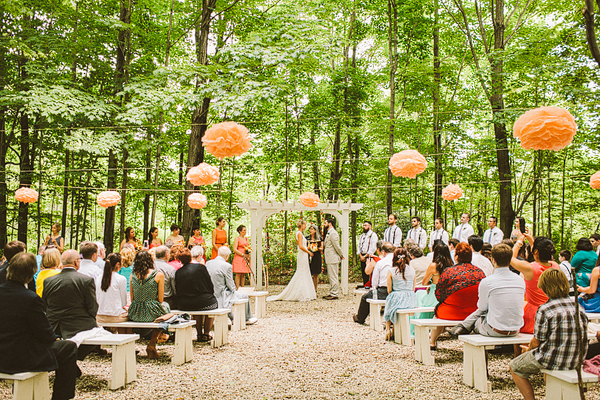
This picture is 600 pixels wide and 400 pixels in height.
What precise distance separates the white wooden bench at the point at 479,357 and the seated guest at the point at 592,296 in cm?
153

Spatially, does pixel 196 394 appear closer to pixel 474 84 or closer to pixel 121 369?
pixel 121 369

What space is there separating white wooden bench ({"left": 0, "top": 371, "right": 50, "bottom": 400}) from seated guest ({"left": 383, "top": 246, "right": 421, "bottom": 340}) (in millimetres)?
3993

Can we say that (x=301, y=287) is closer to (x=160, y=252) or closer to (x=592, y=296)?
(x=160, y=252)

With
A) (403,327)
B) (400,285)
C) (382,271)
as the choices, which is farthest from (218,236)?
(403,327)

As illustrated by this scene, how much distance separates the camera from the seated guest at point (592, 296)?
4.53 m

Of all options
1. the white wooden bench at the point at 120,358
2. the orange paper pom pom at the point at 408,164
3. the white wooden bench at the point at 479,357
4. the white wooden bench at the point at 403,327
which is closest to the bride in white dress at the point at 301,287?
the white wooden bench at the point at 403,327

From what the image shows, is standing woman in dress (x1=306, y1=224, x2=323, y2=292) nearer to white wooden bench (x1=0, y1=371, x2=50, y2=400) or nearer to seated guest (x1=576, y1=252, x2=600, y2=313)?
seated guest (x1=576, y1=252, x2=600, y2=313)

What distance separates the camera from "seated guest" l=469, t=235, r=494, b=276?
17.8 feet

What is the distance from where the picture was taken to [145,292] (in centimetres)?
447

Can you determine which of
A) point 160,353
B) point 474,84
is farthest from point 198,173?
point 474,84

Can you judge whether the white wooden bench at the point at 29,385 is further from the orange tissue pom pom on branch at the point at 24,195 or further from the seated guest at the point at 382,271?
the orange tissue pom pom on branch at the point at 24,195

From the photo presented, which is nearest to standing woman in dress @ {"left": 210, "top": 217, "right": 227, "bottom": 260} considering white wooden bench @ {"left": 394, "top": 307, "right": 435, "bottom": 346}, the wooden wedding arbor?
the wooden wedding arbor

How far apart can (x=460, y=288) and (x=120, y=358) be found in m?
3.61

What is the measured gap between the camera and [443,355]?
15.3ft
